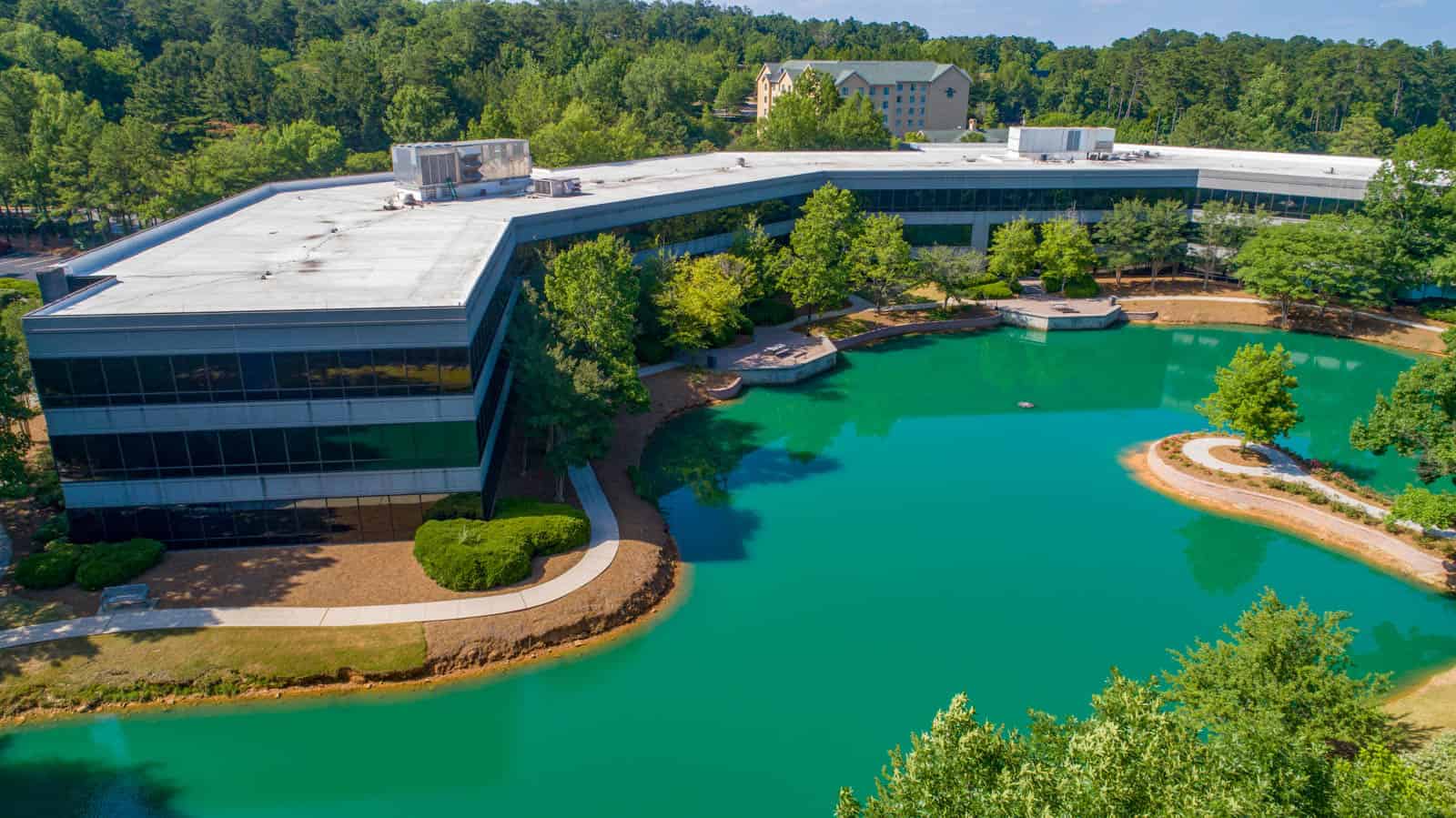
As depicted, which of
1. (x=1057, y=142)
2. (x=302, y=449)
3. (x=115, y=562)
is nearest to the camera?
(x=115, y=562)

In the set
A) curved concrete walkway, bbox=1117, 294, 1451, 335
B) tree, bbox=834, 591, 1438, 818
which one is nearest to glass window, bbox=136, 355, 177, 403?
tree, bbox=834, 591, 1438, 818

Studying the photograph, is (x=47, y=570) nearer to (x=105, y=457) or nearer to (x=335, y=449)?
(x=105, y=457)

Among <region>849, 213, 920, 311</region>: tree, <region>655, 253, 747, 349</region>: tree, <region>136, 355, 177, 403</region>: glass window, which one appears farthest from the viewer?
<region>849, 213, 920, 311</region>: tree

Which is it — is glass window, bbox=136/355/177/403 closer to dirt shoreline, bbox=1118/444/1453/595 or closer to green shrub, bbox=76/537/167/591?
green shrub, bbox=76/537/167/591

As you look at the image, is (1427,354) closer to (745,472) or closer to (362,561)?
(745,472)

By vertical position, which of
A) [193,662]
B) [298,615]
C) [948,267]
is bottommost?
[193,662]

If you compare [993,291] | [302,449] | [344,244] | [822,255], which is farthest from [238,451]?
[993,291]

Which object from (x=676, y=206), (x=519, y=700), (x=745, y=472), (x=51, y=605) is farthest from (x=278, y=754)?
(x=676, y=206)
